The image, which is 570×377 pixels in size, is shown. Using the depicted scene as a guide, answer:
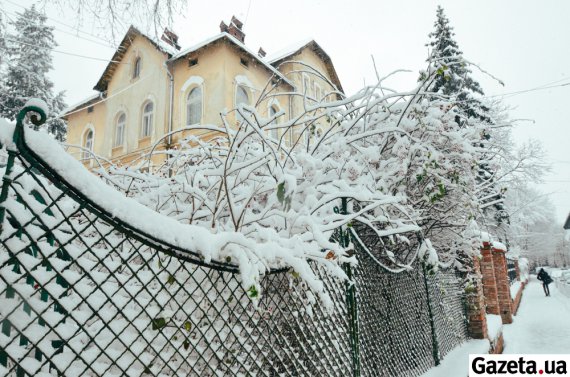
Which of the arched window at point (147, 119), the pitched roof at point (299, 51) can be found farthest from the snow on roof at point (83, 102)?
the pitched roof at point (299, 51)

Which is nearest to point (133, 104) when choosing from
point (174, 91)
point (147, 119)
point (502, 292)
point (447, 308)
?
point (147, 119)

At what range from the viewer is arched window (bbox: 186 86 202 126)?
45.6ft

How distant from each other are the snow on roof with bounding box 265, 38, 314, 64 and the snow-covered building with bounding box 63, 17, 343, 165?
0.06 feet

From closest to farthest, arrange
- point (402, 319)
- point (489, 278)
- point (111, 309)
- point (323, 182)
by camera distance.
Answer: point (111, 309) → point (323, 182) → point (402, 319) → point (489, 278)

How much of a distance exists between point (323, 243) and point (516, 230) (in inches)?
1447

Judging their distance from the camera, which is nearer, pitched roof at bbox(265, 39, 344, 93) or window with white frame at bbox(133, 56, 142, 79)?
pitched roof at bbox(265, 39, 344, 93)

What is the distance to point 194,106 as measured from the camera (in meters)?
14.2

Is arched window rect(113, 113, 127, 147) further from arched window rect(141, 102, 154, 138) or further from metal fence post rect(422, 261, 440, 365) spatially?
metal fence post rect(422, 261, 440, 365)

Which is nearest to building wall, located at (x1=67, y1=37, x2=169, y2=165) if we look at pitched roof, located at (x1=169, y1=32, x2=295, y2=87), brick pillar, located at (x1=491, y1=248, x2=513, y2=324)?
pitched roof, located at (x1=169, y1=32, x2=295, y2=87)

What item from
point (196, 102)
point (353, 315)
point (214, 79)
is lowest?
point (353, 315)

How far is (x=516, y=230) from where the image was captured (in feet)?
106

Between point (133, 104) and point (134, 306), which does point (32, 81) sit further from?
point (134, 306)

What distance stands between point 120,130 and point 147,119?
2.02 m

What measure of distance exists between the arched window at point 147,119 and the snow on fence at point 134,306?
46.2ft
